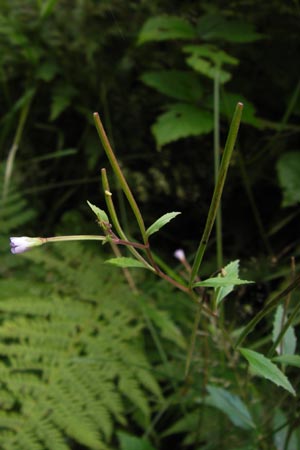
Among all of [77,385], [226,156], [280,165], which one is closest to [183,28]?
[280,165]

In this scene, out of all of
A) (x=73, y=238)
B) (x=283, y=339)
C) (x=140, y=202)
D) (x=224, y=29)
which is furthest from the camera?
(x=140, y=202)

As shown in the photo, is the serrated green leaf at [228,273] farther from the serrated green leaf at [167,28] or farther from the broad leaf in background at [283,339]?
the serrated green leaf at [167,28]

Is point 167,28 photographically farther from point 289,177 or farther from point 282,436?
point 282,436

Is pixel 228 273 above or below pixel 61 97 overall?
above

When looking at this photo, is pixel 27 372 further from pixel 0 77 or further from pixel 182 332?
pixel 0 77

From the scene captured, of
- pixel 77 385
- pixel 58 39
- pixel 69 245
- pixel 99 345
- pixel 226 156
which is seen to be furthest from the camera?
pixel 58 39

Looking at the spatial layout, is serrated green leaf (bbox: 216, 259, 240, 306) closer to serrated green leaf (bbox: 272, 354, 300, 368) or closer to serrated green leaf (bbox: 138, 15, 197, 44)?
serrated green leaf (bbox: 272, 354, 300, 368)

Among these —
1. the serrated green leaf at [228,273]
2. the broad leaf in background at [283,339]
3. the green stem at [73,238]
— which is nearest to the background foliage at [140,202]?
the broad leaf in background at [283,339]

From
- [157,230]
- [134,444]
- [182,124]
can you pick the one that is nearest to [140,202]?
[182,124]
